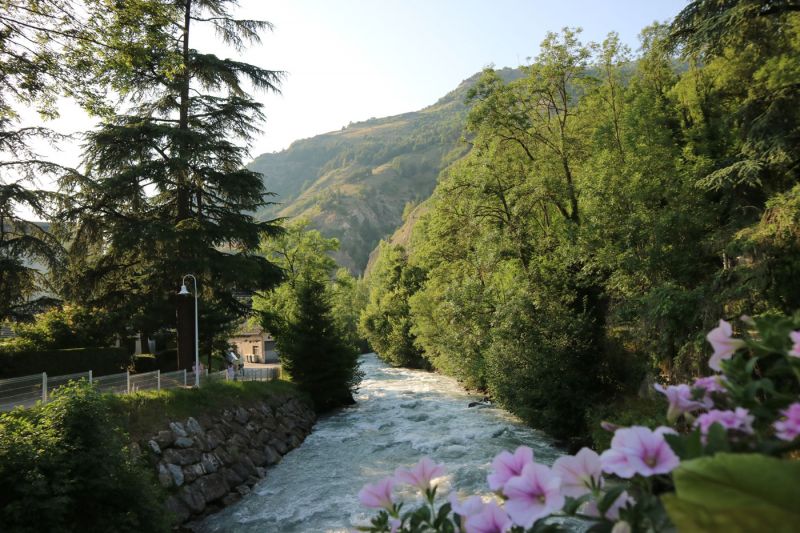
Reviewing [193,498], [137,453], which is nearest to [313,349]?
[193,498]

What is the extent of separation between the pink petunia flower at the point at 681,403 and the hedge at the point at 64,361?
892 inches

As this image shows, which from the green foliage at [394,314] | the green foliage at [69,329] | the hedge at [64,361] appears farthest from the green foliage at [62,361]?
the green foliage at [394,314]

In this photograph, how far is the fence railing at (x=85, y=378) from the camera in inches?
482

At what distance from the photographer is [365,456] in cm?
1641

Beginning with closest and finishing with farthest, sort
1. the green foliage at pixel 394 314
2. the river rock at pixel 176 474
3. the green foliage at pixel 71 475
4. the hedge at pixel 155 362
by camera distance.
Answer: the green foliage at pixel 71 475
the river rock at pixel 176 474
the hedge at pixel 155 362
the green foliage at pixel 394 314

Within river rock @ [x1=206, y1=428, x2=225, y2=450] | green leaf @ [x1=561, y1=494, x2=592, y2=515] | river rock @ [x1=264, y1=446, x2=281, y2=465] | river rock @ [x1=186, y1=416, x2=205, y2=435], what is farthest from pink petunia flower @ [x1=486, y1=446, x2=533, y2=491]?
river rock @ [x1=264, y1=446, x2=281, y2=465]

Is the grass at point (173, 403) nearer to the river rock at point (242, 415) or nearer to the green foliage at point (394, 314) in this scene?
the river rock at point (242, 415)

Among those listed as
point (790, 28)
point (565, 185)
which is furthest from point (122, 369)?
point (790, 28)

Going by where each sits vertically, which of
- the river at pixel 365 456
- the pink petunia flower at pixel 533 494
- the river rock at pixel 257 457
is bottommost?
the river at pixel 365 456

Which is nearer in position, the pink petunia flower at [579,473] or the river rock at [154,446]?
the pink petunia flower at [579,473]

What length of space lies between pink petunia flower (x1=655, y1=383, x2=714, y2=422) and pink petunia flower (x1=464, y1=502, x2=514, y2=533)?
2.01 feet

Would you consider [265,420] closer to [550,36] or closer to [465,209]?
[465,209]

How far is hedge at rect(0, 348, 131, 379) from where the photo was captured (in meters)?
18.6

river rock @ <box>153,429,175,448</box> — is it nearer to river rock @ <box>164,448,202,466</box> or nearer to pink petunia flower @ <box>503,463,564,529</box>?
river rock @ <box>164,448,202,466</box>
